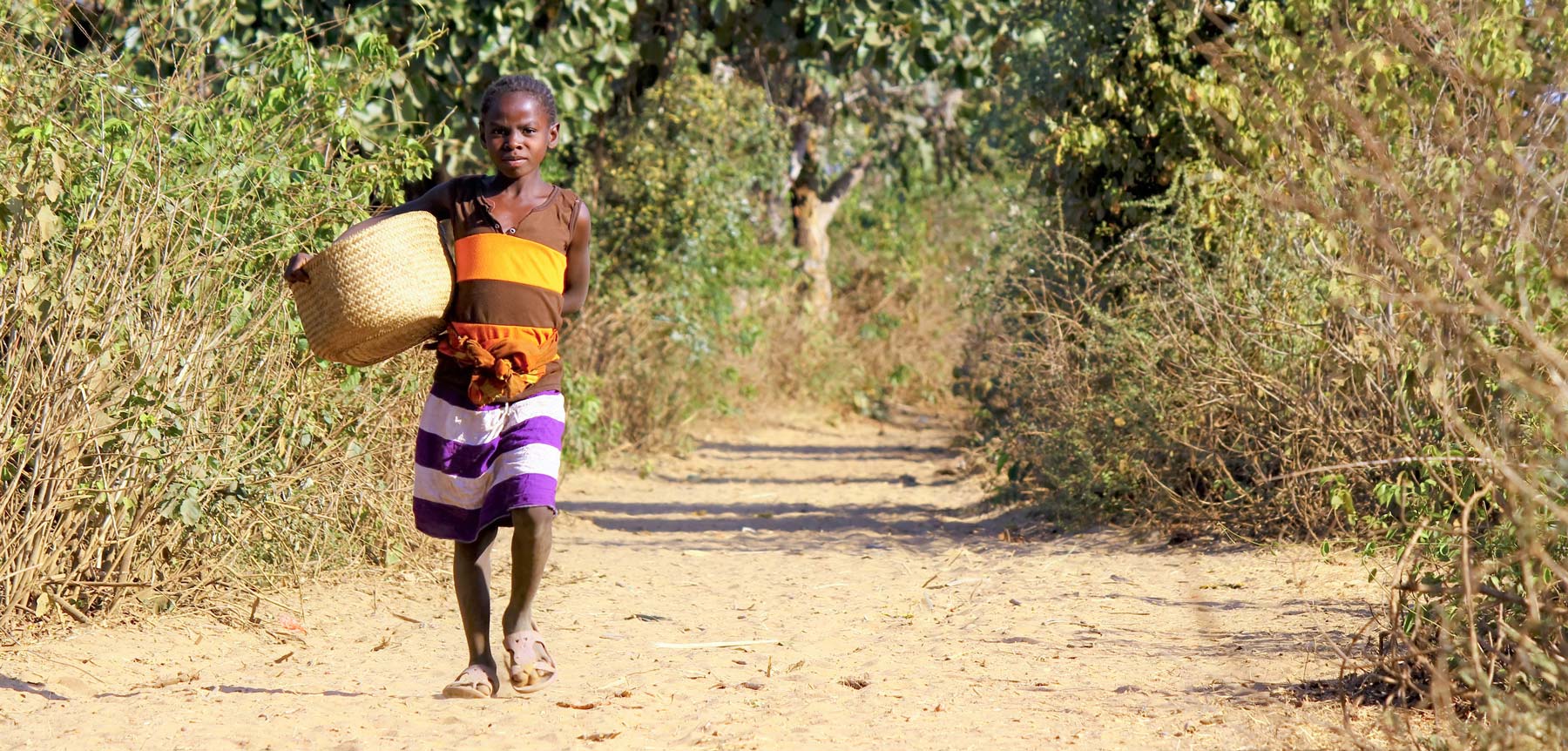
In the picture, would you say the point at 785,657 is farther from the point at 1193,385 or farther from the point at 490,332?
the point at 1193,385

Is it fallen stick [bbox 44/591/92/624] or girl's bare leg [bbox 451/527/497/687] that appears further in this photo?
fallen stick [bbox 44/591/92/624]

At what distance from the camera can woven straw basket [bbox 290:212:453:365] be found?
3.99 metres

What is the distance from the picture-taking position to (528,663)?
4105 millimetres

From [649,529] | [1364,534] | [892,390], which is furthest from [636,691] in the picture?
[892,390]

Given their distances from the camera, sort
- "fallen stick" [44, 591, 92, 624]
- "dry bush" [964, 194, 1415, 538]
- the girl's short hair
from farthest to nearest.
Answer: "dry bush" [964, 194, 1415, 538] < "fallen stick" [44, 591, 92, 624] < the girl's short hair

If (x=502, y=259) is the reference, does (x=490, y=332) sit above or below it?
below

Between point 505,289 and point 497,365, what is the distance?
222 millimetres

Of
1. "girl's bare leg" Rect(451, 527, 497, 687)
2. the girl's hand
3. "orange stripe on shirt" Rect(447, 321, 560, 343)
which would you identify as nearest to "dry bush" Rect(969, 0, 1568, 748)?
"orange stripe on shirt" Rect(447, 321, 560, 343)

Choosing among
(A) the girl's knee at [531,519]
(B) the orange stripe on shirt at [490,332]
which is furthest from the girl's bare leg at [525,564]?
(B) the orange stripe on shirt at [490,332]

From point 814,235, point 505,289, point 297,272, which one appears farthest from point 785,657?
point 814,235

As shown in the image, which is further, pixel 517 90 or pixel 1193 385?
pixel 1193 385

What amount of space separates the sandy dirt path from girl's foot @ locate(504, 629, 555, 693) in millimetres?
66

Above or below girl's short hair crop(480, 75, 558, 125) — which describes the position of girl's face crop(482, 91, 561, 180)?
below

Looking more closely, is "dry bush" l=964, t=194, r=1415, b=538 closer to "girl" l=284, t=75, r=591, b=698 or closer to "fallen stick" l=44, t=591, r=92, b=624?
"girl" l=284, t=75, r=591, b=698
